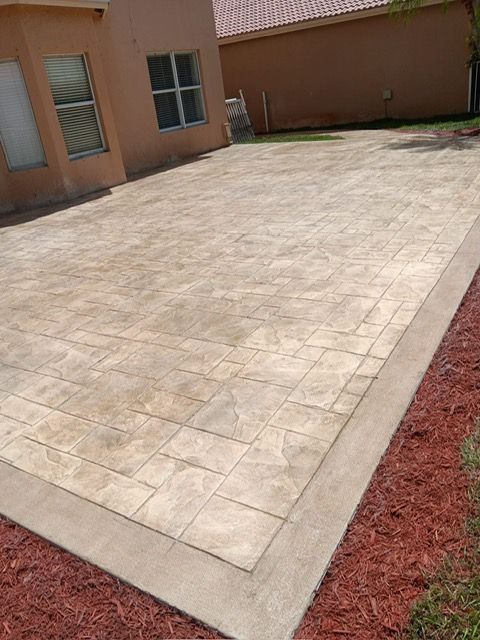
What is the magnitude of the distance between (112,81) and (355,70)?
9.63m

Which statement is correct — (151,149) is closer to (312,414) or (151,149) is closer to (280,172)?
(280,172)

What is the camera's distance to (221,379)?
12.0 ft

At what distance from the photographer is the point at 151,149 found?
41.9ft

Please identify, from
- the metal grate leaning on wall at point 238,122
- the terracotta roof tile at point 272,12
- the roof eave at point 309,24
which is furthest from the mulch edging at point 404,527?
the terracotta roof tile at point 272,12

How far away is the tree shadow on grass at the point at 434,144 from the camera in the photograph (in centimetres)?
1117

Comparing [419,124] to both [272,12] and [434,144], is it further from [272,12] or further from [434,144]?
[272,12]

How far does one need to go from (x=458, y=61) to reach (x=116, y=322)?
634 inches

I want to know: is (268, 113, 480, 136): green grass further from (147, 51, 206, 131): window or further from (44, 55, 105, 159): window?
(44, 55, 105, 159): window

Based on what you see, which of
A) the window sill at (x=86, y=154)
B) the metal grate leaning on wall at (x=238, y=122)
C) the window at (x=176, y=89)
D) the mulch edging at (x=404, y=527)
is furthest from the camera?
the metal grate leaning on wall at (x=238, y=122)

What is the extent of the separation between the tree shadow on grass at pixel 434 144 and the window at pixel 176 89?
5219mm

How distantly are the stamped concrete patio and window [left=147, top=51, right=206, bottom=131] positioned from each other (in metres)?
6.65

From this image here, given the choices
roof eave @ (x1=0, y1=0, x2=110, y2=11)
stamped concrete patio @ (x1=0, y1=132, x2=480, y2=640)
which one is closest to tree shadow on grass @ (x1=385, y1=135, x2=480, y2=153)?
stamped concrete patio @ (x1=0, y1=132, x2=480, y2=640)

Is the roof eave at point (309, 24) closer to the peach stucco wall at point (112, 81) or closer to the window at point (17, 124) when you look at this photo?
the peach stucco wall at point (112, 81)

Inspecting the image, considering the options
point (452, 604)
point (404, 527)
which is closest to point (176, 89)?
point (404, 527)
